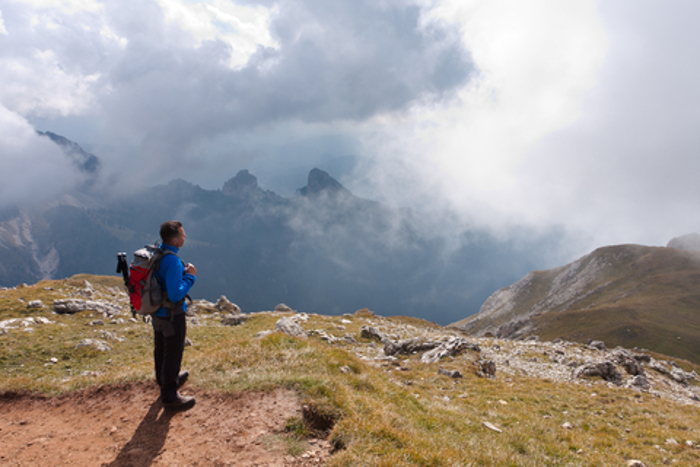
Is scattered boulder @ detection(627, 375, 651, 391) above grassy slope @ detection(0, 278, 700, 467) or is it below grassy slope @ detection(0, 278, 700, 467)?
below

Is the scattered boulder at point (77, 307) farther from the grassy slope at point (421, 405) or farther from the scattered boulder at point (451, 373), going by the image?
the scattered boulder at point (451, 373)

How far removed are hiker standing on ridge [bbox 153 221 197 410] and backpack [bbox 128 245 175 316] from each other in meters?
0.13

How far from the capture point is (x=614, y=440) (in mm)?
12227

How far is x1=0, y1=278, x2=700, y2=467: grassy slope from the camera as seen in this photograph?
7.59 meters

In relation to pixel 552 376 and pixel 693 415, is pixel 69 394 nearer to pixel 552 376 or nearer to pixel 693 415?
pixel 693 415


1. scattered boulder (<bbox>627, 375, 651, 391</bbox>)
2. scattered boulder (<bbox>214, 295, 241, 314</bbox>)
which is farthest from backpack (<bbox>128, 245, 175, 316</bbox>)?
scattered boulder (<bbox>214, 295, 241, 314</bbox>)

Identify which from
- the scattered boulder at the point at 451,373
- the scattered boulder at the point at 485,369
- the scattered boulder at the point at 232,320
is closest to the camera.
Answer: the scattered boulder at the point at 451,373

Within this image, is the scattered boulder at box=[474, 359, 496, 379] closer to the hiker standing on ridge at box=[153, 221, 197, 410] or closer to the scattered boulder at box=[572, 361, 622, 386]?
the scattered boulder at box=[572, 361, 622, 386]

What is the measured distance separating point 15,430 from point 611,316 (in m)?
186

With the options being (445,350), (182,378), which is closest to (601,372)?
(445,350)

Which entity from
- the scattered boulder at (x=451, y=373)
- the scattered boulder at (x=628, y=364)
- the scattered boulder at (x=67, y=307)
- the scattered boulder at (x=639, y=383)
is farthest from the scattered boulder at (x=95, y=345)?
the scattered boulder at (x=628, y=364)

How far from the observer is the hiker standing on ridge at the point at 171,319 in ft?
27.8

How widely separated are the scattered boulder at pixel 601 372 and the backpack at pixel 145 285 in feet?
103

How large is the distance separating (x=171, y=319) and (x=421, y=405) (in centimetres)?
911
